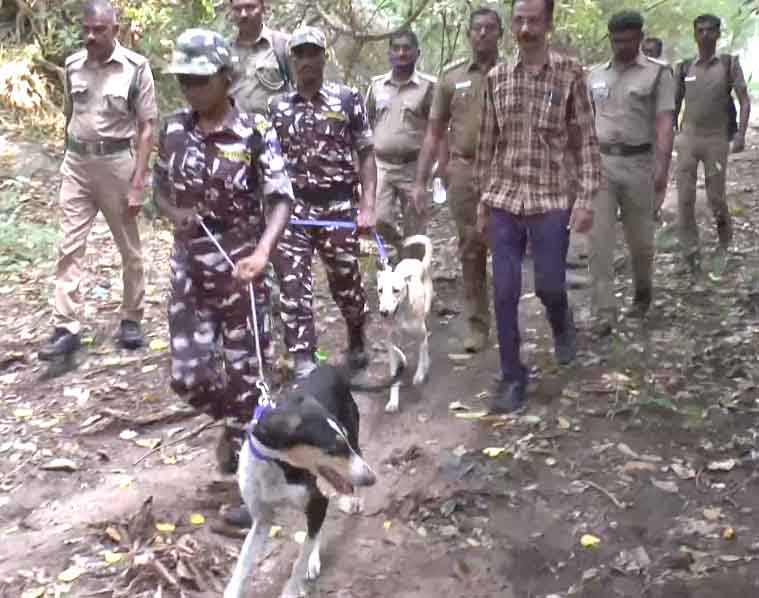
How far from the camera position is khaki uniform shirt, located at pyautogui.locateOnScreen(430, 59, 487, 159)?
664 cm

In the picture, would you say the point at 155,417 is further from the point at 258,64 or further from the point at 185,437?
the point at 258,64

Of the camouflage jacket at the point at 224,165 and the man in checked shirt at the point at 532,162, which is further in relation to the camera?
the man in checked shirt at the point at 532,162

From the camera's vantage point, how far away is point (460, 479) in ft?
16.1

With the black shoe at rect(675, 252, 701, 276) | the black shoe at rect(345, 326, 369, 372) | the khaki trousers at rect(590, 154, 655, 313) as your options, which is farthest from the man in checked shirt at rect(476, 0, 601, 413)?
the black shoe at rect(675, 252, 701, 276)

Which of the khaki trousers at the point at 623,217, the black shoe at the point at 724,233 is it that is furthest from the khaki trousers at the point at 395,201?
the black shoe at the point at 724,233

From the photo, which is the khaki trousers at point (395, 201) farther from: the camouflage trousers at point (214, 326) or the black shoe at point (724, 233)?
the camouflage trousers at point (214, 326)

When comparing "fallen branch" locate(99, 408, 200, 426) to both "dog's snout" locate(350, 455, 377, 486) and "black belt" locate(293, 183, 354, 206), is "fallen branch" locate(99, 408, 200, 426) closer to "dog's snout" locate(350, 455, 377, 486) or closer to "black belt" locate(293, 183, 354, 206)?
"black belt" locate(293, 183, 354, 206)

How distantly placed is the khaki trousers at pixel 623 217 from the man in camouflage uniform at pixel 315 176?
2.04 m

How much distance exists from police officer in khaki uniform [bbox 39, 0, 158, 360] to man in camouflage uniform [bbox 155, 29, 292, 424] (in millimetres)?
2399

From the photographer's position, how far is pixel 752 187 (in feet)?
43.6

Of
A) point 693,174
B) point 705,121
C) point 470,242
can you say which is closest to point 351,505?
point 470,242

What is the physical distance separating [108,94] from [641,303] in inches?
165

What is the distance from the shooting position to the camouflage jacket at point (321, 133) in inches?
234

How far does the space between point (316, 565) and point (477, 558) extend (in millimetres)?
705
